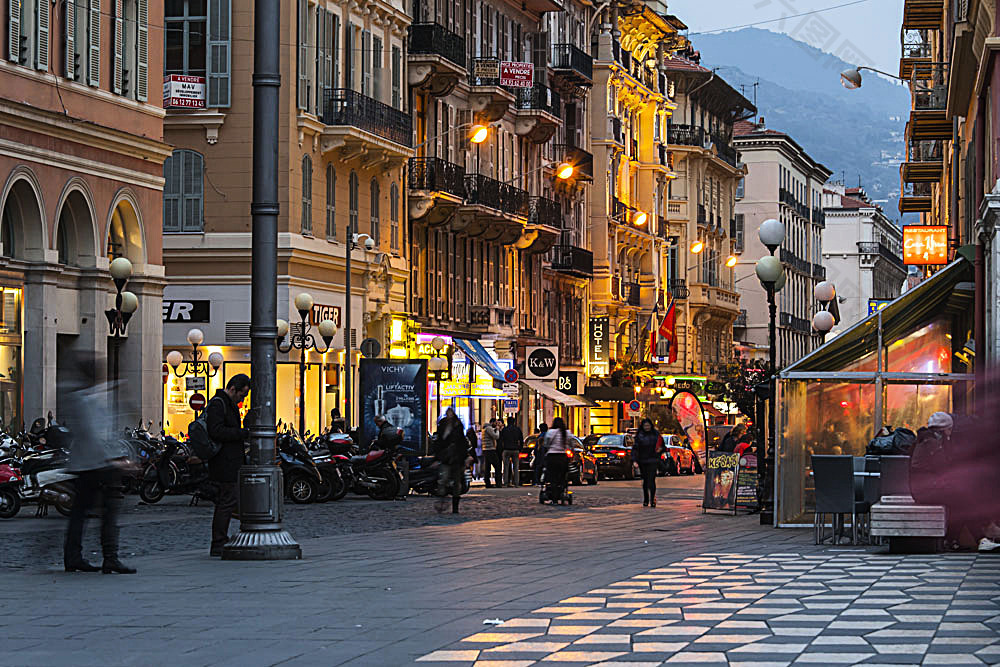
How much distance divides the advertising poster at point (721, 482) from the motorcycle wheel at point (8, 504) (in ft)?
37.5

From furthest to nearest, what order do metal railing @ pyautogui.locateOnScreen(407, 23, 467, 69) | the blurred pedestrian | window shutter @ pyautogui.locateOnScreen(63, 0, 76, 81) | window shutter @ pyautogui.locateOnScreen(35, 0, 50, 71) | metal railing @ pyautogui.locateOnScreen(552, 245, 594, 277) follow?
1. metal railing @ pyautogui.locateOnScreen(552, 245, 594, 277)
2. metal railing @ pyautogui.locateOnScreen(407, 23, 467, 69)
3. window shutter @ pyautogui.locateOnScreen(63, 0, 76, 81)
4. window shutter @ pyautogui.locateOnScreen(35, 0, 50, 71)
5. the blurred pedestrian

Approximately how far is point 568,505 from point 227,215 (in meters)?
15.2

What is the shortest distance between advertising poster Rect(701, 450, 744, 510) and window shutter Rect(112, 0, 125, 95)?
14.9 metres

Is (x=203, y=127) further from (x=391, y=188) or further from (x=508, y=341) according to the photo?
(x=508, y=341)

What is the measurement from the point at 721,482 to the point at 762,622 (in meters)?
19.3

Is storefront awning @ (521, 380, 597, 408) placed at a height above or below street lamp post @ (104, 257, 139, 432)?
below

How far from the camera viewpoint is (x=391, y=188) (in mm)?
53375

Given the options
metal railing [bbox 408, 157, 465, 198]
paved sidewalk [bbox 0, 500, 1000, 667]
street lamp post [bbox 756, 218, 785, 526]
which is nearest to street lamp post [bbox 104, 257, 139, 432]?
street lamp post [bbox 756, 218, 785, 526]

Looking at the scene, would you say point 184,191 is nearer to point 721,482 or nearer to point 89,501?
point 721,482

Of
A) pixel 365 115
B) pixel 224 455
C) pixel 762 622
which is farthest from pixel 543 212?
pixel 762 622

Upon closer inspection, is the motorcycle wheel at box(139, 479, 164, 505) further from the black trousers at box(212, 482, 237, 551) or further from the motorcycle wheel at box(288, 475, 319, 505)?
the black trousers at box(212, 482, 237, 551)

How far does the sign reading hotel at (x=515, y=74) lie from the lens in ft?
193

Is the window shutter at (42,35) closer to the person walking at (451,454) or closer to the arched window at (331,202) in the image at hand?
the person walking at (451,454)

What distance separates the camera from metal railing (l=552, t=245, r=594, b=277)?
7106 cm
